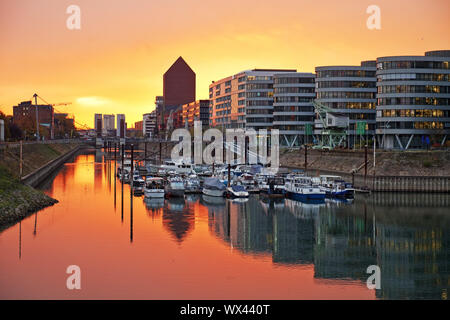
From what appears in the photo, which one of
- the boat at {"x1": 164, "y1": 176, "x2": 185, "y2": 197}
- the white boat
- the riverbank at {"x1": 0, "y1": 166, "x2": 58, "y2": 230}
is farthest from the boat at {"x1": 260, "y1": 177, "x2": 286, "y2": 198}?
the riverbank at {"x1": 0, "y1": 166, "x2": 58, "y2": 230}

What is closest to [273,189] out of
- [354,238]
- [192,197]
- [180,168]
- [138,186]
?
[192,197]

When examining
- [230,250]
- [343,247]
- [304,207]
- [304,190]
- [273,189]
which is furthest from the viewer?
[273,189]

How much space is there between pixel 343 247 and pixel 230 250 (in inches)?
476

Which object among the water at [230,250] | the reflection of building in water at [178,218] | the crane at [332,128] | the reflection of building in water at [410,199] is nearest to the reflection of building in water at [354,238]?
the water at [230,250]

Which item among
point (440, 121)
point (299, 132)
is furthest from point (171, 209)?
point (299, 132)

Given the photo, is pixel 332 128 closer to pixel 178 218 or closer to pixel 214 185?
pixel 214 185

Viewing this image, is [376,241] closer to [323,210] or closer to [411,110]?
[323,210]

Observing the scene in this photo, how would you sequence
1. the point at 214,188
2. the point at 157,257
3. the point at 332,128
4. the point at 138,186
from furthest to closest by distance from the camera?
the point at 332,128 < the point at 138,186 < the point at 214,188 < the point at 157,257

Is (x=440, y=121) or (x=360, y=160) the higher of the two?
(x=440, y=121)

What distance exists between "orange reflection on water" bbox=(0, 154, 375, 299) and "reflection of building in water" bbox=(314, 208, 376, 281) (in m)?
1.53

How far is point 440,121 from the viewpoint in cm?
12275

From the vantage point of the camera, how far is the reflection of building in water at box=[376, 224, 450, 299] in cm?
3928

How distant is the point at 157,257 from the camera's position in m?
47.6

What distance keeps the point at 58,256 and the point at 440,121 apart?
336 feet
